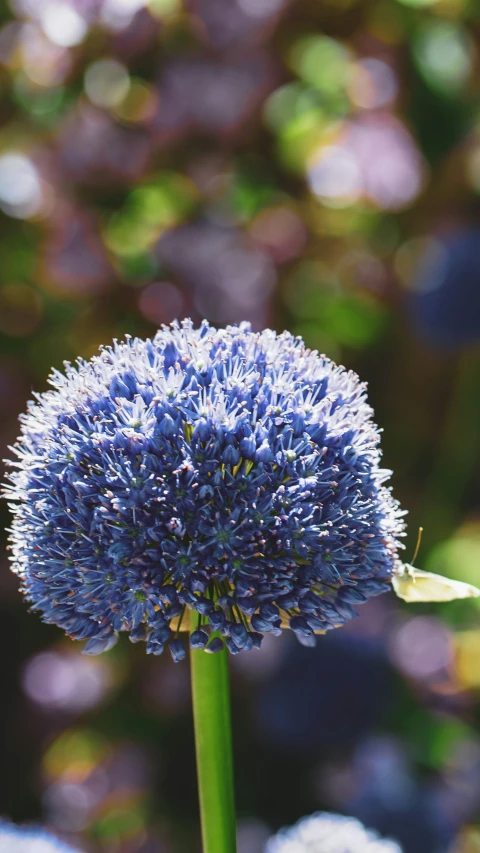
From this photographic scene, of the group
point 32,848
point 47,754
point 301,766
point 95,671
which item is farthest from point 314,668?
point 32,848

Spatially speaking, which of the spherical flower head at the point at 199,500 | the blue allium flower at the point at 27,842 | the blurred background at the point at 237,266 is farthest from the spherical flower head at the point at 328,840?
the blurred background at the point at 237,266

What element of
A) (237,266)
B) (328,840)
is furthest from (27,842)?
(237,266)

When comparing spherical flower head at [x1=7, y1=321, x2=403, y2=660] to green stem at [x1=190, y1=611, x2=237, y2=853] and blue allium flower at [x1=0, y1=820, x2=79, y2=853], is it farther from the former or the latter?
blue allium flower at [x1=0, y1=820, x2=79, y2=853]

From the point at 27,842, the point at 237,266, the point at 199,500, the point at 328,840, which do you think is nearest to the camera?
the point at 199,500

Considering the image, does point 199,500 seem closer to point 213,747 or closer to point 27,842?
point 213,747

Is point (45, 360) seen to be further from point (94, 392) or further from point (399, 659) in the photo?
point (94, 392)
